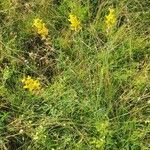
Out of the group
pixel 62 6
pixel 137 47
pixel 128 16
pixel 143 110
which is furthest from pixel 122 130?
pixel 62 6

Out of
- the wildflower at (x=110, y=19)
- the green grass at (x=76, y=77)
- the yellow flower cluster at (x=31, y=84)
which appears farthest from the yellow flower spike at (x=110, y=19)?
the yellow flower cluster at (x=31, y=84)

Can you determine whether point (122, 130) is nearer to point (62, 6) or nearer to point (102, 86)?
point (102, 86)

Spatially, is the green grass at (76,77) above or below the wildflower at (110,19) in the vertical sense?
below

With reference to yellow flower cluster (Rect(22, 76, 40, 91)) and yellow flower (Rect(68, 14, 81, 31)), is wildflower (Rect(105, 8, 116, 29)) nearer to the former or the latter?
yellow flower (Rect(68, 14, 81, 31))

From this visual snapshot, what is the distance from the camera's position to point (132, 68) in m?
3.29

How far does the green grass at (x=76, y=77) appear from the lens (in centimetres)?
304

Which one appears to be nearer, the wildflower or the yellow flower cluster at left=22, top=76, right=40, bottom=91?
the yellow flower cluster at left=22, top=76, right=40, bottom=91

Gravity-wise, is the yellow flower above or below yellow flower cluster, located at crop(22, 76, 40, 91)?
above

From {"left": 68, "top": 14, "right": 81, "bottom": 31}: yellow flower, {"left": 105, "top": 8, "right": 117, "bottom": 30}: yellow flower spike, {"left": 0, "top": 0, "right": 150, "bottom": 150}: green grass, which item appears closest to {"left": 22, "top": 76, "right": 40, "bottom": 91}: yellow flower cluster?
{"left": 0, "top": 0, "right": 150, "bottom": 150}: green grass

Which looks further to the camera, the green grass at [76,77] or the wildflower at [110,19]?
the wildflower at [110,19]

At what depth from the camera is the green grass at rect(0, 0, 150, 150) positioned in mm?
3041

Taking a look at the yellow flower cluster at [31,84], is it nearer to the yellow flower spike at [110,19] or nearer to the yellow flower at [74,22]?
the yellow flower at [74,22]

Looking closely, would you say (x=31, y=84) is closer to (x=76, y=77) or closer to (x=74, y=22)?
(x=76, y=77)

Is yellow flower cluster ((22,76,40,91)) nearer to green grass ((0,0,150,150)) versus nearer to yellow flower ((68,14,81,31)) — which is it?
green grass ((0,0,150,150))
